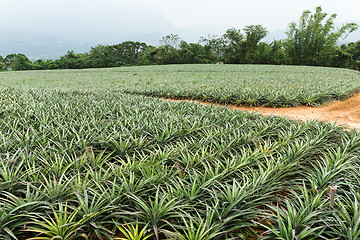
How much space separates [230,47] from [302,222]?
46.4 m

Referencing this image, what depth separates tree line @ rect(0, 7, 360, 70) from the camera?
108ft

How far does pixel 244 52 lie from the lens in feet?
139

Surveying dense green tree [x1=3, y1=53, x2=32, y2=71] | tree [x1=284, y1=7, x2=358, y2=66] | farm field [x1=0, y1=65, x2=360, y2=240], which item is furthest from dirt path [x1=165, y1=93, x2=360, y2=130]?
dense green tree [x1=3, y1=53, x2=32, y2=71]

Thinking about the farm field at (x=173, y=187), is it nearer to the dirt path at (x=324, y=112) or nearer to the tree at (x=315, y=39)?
the dirt path at (x=324, y=112)

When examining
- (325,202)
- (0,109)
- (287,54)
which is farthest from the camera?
(287,54)

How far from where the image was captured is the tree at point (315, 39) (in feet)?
107

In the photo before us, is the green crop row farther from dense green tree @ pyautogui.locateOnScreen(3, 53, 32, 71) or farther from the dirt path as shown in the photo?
dense green tree @ pyautogui.locateOnScreen(3, 53, 32, 71)

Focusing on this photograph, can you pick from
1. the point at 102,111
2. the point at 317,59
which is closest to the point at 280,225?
the point at 102,111

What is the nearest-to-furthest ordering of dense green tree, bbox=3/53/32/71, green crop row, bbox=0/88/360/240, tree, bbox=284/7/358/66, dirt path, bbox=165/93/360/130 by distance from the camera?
green crop row, bbox=0/88/360/240 → dirt path, bbox=165/93/360/130 → tree, bbox=284/7/358/66 → dense green tree, bbox=3/53/32/71

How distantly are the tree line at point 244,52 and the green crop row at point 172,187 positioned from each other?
37048mm

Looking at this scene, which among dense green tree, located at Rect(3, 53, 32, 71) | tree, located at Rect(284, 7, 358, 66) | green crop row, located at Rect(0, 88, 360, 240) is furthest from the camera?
dense green tree, located at Rect(3, 53, 32, 71)

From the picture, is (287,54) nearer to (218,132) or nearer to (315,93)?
(315,93)

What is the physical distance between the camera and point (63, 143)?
2.85 m

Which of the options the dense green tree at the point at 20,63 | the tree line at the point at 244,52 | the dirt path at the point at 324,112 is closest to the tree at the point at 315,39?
the tree line at the point at 244,52
